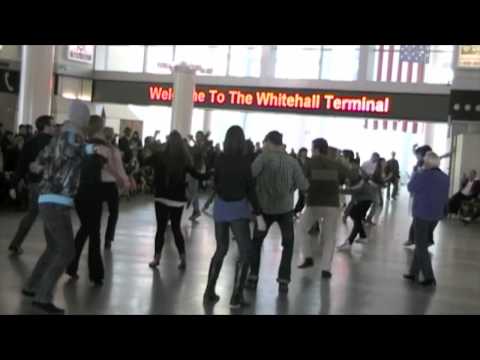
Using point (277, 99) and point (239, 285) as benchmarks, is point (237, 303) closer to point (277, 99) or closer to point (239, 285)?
point (239, 285)

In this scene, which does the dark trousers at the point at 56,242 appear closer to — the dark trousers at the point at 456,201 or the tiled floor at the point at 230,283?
the tiled floor at the point at 230,283

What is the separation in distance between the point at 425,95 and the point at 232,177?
17386 mm

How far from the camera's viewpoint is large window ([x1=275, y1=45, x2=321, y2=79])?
27.8 m

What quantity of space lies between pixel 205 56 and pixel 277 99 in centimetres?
286

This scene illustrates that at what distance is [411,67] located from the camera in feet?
92.4

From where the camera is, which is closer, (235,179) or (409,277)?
(235,179)

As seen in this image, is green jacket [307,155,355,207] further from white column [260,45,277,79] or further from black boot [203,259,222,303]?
white column [260,45,277,79]

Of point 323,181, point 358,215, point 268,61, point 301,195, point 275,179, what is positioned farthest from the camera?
point 268,61

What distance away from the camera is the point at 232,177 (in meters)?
7.46

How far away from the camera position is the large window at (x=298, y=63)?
2783 centimetres

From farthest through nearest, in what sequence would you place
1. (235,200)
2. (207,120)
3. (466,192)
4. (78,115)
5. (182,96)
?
1. (207,120)
2. (182,96)
3. (466,192)
4. (235,200)
5. (78,115)

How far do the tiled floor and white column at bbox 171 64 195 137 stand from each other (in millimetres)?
11074

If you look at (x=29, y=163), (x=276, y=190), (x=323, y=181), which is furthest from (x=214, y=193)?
(x=29, y=163)
